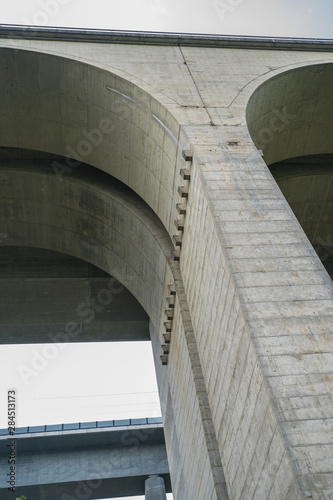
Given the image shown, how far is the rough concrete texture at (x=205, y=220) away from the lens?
6.98 metres

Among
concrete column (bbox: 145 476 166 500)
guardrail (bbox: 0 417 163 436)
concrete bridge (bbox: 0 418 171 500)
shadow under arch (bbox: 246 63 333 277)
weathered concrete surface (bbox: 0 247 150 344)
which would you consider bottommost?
concrete column (bbox: 145 476 166 500)

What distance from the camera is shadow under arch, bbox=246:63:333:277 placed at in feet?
44.9

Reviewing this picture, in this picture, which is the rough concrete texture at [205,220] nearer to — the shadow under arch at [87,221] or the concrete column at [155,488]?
the shadow under arch at [87,221]

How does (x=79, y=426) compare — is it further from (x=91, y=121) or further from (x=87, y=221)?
(x=91, y=121)

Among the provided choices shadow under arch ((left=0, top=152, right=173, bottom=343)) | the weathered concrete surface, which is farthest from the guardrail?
shadow under arch ((left=0, top=152, right=173, bottom=343))

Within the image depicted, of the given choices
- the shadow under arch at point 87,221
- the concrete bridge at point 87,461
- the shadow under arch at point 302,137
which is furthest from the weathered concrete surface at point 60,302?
the concrete bridge at point 87,461

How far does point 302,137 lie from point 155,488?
54.4ft

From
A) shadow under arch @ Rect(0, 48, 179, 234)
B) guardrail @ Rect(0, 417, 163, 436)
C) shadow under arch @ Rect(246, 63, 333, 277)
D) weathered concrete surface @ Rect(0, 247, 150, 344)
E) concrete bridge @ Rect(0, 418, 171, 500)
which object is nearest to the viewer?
shadow under arch @ Rect(0, 48, 179, 234)

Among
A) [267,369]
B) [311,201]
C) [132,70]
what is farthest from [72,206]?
[267,369]

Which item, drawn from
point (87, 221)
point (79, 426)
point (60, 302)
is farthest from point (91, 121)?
point (79, 426)

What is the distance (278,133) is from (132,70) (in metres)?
4.53

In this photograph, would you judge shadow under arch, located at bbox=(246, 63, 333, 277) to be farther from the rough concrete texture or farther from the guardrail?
the guardrail

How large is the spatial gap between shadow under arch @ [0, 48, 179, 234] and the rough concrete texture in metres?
0.04

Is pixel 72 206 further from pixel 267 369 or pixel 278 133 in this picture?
pixel 267 369
